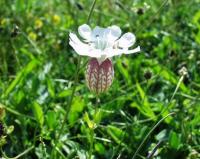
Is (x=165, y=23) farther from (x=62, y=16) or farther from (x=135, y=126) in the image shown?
(x=135, y=126)

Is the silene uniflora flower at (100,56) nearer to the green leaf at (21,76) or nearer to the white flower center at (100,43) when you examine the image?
the white flower center at (100,43)

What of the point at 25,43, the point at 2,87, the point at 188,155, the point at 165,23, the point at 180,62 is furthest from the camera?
the point at 165,23

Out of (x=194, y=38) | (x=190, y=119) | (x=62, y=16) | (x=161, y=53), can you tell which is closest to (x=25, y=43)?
(x=62, y=16)

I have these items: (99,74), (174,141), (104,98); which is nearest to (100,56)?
(99,74)

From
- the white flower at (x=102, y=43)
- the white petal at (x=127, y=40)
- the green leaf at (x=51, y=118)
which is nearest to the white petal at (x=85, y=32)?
the white flower at (x=102, y=43)

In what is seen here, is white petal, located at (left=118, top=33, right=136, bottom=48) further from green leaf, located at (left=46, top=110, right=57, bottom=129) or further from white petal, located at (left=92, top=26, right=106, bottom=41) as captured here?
green leaf, located at (left=46, top=110, right=57, bottom=129)

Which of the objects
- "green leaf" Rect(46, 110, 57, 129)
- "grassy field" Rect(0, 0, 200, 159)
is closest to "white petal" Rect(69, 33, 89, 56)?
"grassy field" Rect(0, 0, 200, 159)
